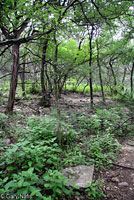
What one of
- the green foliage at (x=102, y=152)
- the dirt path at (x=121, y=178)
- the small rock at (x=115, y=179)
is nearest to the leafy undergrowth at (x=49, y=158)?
the green foliage at (x=102, y=152)

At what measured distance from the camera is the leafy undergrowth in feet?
5.51

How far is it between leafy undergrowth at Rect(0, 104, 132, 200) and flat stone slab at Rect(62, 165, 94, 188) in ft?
0.27

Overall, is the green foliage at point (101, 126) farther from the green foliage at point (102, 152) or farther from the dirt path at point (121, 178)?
the dirt path at point (121, 178)

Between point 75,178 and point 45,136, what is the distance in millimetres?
1189

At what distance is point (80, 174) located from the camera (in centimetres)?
237

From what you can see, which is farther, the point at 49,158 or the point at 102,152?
the point at 102,152

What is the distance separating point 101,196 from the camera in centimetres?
199

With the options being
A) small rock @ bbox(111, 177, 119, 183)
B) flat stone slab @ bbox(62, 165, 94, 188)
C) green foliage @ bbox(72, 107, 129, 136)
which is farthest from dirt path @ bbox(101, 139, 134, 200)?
green foliage @ bbox(72, 107, 129, 136)

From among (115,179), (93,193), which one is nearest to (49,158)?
(93,193)

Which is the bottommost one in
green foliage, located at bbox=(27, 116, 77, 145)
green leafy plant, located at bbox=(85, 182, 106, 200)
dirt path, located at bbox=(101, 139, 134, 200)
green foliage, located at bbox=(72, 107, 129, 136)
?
dirt path, located at bbox=(101, 139, 134, 200)

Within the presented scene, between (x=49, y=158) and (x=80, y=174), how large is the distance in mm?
591

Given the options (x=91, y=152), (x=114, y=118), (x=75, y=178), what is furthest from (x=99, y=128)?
(x=75, y=178)

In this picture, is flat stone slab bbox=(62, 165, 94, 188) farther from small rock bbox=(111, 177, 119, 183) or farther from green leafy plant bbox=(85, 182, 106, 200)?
small rock bbox=(111, 177, 119, 183)

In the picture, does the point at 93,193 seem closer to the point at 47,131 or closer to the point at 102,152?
the point at 102,152
